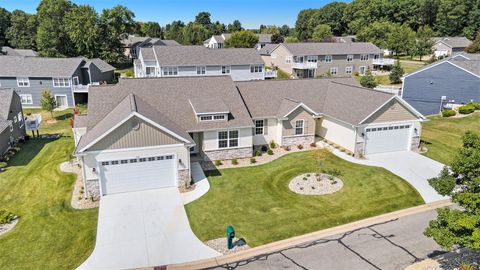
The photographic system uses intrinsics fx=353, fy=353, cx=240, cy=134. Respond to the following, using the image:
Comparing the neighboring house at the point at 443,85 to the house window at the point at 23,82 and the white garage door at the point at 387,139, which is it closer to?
the white garage door at the point at 387,139

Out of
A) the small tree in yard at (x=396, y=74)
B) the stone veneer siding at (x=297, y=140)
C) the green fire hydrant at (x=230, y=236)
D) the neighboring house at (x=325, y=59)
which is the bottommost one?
the green fire hydrant at (x=230, y=236)

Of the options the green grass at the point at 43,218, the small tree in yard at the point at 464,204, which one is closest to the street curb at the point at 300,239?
the small tree in yard at the point at 464,204

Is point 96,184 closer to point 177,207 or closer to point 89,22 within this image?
point 177,207

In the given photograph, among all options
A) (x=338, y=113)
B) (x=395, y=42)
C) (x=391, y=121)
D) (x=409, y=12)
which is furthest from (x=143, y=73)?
(x=409, y=12)

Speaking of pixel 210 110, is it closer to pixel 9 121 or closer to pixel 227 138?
pixel 227 138

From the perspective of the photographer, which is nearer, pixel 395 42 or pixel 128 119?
pixel 128 119

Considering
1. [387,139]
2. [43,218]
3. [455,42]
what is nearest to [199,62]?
[387,139]
